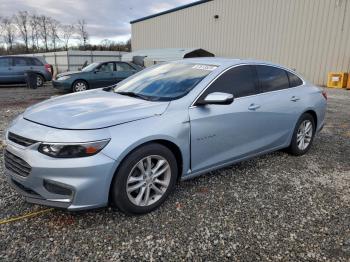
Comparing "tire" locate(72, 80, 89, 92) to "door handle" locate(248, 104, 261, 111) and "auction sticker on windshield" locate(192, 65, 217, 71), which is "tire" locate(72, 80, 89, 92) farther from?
"door handle" locate(248, 104, 261, 111)

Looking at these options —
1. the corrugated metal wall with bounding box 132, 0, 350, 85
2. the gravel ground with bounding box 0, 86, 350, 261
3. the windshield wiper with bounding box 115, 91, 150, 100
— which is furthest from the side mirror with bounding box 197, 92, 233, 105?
the corrugated metal wall with bounding box 132, 0, 350, 85

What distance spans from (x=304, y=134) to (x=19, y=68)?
1351cm

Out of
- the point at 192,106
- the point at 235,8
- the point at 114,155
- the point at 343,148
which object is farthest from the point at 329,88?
the point at 114,155

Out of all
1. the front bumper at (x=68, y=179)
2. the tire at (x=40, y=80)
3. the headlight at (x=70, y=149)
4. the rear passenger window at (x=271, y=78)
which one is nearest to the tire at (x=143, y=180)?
the front bumper at (x=68, y=179)

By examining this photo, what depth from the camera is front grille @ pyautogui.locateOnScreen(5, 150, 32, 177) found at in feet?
8.49

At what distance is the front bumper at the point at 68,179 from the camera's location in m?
2.47

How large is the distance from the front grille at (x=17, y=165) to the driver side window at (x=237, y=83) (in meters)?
1.85

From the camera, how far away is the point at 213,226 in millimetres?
2809

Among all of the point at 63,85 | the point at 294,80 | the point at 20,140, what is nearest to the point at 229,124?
the point at 294,80

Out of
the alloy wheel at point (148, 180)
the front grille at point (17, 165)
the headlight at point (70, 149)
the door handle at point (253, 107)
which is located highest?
the door handle at point (253, 107)

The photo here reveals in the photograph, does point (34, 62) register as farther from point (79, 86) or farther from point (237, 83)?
point (237, 83)

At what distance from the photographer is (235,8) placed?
19688 millimetres

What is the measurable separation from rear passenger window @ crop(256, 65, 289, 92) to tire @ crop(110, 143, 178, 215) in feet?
5.91

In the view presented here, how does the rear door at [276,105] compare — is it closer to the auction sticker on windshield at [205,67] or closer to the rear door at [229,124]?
the rear door at [229,124]
